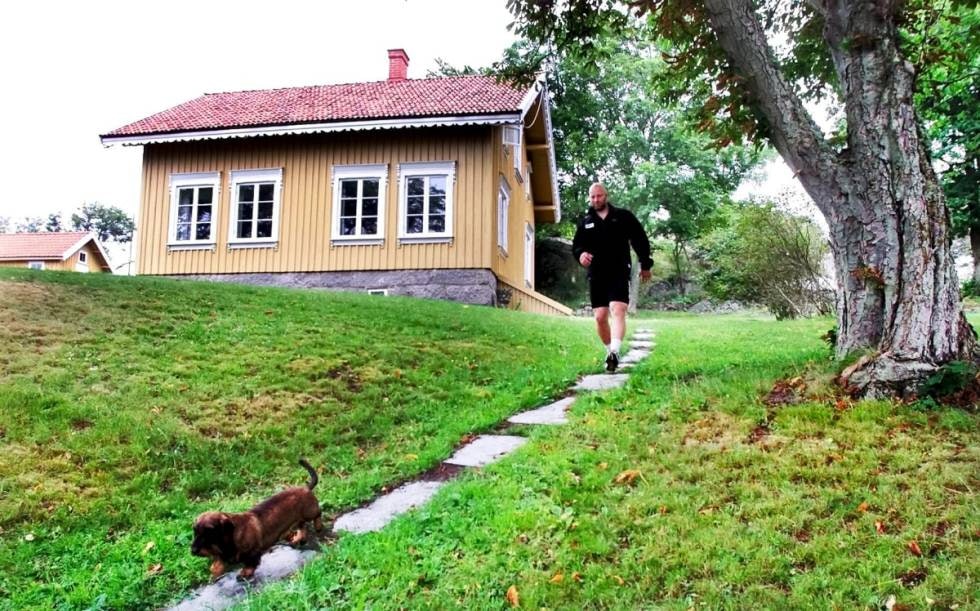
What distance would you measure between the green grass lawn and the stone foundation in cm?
719

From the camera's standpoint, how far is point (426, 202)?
15.7 metres

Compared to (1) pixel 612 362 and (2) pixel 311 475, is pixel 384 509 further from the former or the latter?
(1) pixel 612 362

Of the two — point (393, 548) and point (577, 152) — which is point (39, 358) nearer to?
point (393, 548)

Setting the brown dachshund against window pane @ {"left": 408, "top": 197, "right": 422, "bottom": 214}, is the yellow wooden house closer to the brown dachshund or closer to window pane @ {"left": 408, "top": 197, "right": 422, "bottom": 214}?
window pane @ {"left": 408, "top": 197, "right": 422, "bottom": 214}

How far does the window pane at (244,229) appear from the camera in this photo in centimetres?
1641

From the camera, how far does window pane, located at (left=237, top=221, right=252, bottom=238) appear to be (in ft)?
53.8

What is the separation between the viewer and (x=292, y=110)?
16500 millimetres

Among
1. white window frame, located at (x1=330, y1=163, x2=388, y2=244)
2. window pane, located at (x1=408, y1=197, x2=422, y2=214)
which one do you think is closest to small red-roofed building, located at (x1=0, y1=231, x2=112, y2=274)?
white window frame, located at (x1=330, y1=163, x2=388, y2=244)

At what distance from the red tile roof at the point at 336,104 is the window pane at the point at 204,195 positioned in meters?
1.55

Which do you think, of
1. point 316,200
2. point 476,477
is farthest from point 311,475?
point 316,200

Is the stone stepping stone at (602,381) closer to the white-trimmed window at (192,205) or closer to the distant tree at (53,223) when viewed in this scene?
the white-trimmed window at (192,205)

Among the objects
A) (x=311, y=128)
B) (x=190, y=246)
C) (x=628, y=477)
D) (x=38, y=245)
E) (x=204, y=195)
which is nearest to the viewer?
(x=628, y=477)

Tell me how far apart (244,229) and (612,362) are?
12162 mm

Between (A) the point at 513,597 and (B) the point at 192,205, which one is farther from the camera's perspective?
(B) the point at 192,205
